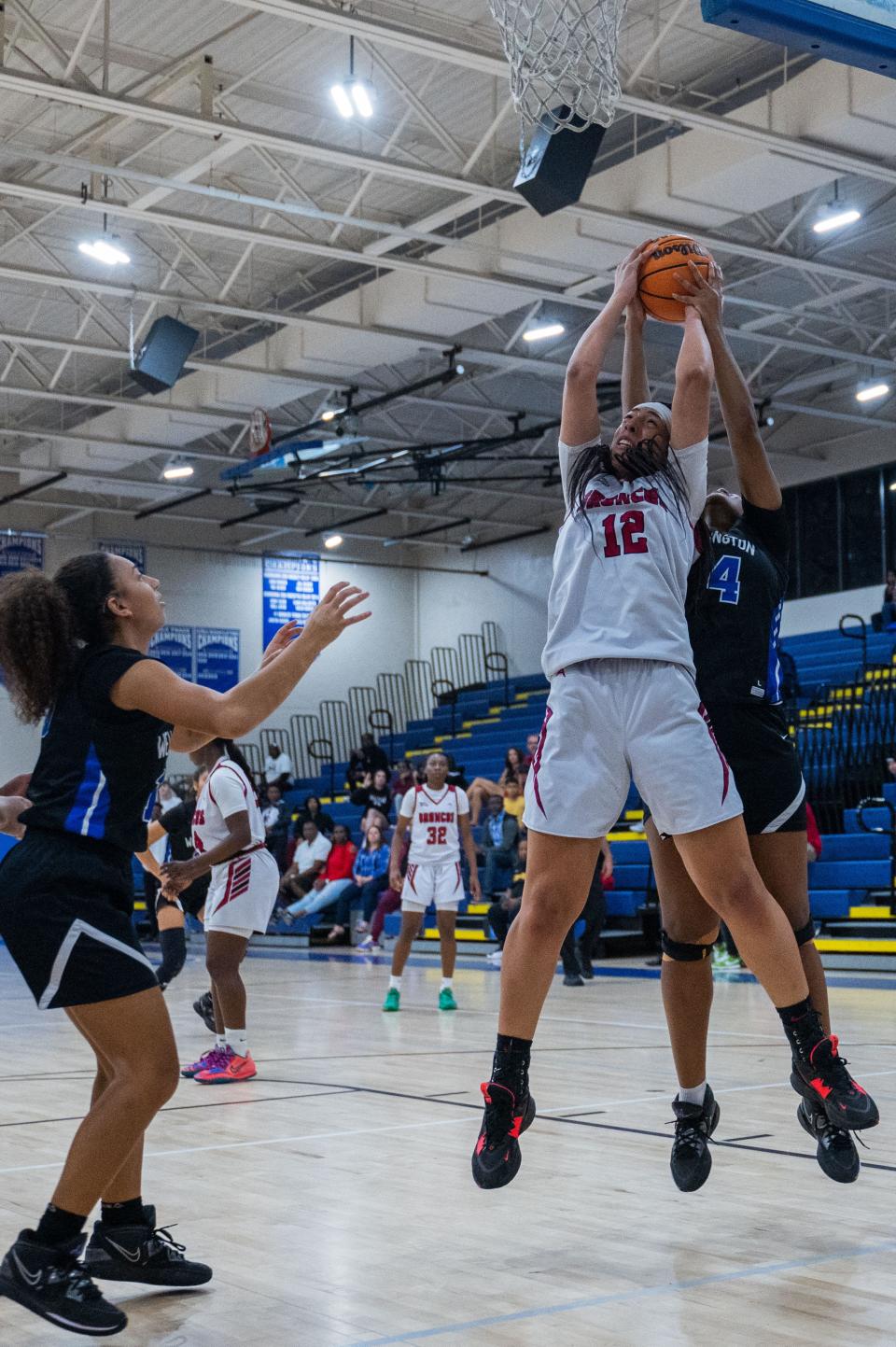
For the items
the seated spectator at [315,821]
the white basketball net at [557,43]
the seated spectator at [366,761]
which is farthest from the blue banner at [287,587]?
the white basketball net at [557,43]

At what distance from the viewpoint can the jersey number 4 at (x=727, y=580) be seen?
12.5ft

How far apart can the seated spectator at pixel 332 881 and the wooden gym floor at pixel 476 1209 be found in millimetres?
10190

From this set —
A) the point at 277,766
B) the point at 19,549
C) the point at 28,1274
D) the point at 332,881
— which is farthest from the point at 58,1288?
the point at 19,549

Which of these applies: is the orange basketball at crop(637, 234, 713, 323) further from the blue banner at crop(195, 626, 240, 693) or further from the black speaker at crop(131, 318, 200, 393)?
the blue banner at crop(195, 626, 240, 693)

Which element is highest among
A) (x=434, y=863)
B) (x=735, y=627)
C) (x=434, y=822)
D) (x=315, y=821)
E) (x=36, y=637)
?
(x=735, y=627)

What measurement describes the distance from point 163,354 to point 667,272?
38.9 ft

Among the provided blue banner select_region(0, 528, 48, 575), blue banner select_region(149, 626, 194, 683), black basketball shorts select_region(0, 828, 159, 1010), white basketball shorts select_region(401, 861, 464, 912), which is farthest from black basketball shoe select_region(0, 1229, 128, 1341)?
blue banner select_region(149, 626, 194, 683)

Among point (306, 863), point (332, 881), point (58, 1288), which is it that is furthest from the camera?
point (306, 863)

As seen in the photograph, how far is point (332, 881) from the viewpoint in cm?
1784

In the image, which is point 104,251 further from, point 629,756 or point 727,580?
point 629,756

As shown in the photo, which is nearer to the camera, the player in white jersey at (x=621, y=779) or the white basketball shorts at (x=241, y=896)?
the player in white jersey at (x=621, y=779)

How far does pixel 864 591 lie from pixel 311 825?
8.88m

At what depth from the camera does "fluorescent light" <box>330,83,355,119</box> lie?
37.1ft

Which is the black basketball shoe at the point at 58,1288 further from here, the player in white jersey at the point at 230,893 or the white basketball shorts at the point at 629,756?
the player in white jersey at the point at 230,893
